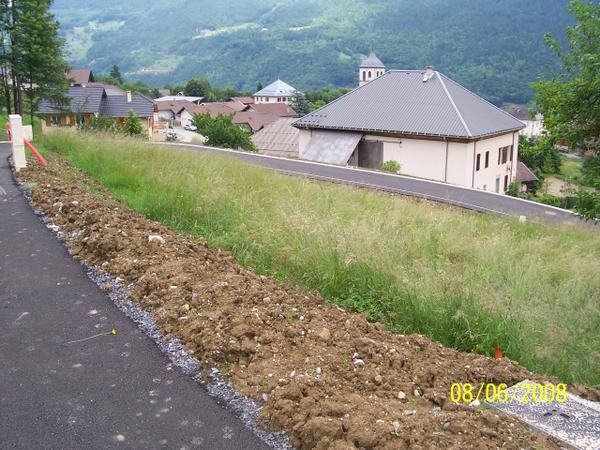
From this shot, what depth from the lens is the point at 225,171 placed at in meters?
12.1

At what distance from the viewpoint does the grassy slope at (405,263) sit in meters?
5.04

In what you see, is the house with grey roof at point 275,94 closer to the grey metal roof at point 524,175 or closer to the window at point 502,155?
the grey metal roof at point 524,175

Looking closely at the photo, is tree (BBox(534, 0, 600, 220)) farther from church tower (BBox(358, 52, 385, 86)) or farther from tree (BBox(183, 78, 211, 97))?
tree (BBox(183, 78, 211, 97))

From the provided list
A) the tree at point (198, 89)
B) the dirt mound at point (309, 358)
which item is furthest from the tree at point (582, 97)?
the tree at point (198, 89)

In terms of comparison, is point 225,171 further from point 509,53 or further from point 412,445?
point 509,53

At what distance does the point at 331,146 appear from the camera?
124 ft

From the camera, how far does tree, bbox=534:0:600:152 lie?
11.9 metres

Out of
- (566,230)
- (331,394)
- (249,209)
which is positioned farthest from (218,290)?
(566,230)

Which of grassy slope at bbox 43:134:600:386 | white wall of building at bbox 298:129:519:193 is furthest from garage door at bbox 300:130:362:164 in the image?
grassy slope at bbox 43:134:600:386

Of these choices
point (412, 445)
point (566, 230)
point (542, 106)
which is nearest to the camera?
point (412, 445)

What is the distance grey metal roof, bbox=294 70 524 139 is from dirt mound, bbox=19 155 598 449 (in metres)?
29.5

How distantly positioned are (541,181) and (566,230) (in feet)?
146

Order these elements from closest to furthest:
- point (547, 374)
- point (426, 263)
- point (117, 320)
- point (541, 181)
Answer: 1. point (547, 374)
2. point (117, 320)
3. point (426, 263)
4. point (541, 181)
